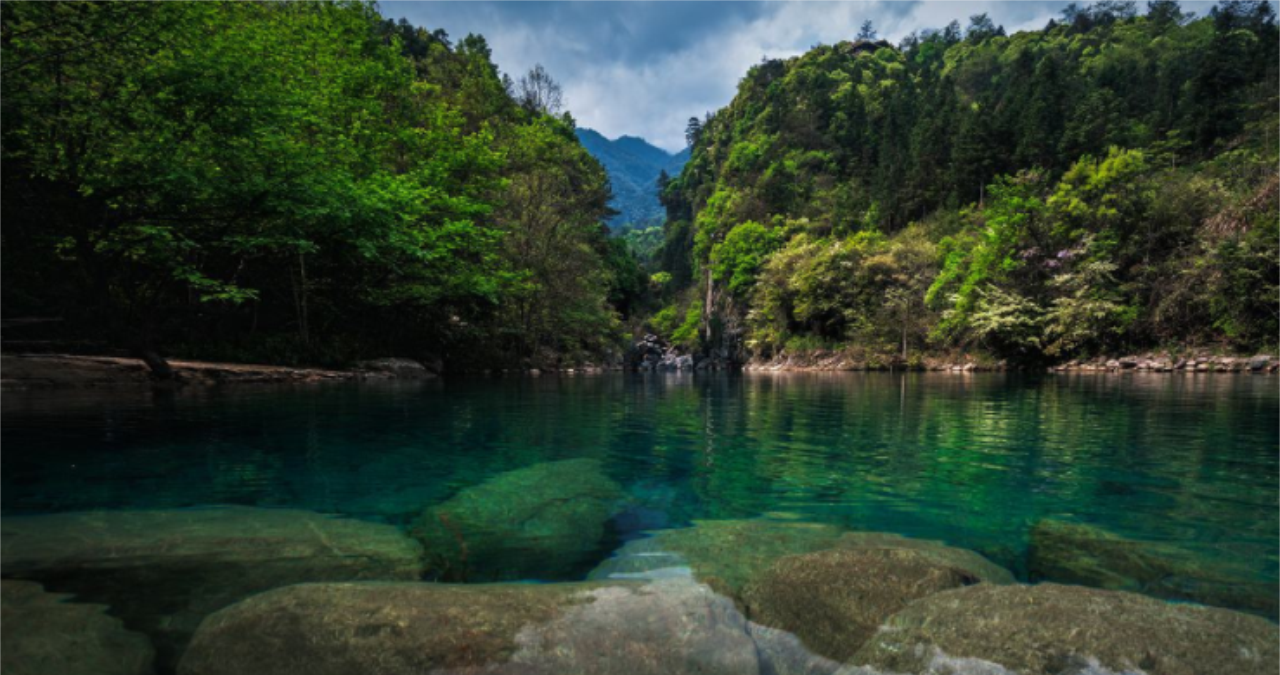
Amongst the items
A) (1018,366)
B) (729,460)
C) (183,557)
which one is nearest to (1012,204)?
(1018,366)

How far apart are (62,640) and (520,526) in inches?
89.1

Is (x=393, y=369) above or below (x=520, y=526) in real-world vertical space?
above

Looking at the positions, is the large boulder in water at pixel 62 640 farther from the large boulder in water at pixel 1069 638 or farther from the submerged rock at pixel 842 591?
the large boulder in water at pixel 1069 638

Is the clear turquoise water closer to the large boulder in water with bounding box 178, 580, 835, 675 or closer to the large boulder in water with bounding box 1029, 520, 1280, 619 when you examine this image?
the large boulder in water with bounding box 1029, 520, 1280, 619

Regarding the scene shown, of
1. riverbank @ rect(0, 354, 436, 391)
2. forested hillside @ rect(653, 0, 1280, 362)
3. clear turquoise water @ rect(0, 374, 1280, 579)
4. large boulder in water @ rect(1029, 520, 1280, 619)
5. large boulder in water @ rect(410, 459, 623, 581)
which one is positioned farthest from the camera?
forested hillside @ rect(653, 0, 1280, 362)

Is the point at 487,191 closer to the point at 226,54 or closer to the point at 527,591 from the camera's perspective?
the point at 226,54

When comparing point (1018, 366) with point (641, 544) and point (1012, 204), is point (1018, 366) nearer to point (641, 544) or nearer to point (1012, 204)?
point (1012, 204)

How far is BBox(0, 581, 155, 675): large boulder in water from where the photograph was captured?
190 cm

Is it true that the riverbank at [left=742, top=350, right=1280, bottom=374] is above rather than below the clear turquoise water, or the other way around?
above

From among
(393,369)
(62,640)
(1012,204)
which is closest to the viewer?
(62,640)

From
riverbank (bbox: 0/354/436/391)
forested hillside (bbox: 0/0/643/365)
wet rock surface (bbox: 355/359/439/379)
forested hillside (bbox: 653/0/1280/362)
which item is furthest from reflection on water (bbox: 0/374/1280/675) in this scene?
forested hillside (bbox: 653/0/1280/362)

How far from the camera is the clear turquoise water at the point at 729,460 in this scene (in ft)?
13.2

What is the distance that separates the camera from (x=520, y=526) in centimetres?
386

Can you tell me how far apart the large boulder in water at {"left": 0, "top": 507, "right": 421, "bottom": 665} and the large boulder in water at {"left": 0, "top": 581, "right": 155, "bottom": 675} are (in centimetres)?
8
